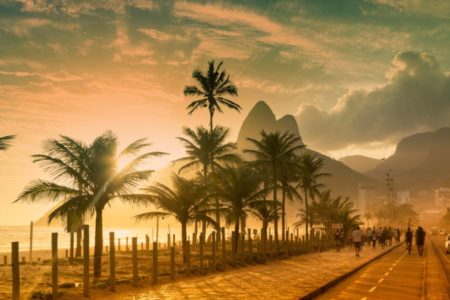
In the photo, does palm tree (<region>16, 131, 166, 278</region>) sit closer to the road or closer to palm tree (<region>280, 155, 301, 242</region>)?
the road

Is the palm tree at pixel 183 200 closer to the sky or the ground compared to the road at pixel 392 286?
closer to the sky

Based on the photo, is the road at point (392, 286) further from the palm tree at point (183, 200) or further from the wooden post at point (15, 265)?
the palm tree at point (183, 200)

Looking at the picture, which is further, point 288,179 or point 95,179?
point 288,179

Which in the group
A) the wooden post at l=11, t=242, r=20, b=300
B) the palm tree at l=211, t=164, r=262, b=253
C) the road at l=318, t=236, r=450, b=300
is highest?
the palm tree at l=211, t=164, r=262, b=253

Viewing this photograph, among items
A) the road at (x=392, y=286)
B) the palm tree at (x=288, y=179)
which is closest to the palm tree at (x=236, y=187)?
the palm tree at (x=288, y=179)

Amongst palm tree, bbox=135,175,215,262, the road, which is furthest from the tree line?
the road

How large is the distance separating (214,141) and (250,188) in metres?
11.4

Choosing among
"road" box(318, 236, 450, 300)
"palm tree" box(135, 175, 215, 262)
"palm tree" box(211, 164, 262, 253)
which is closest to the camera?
"road" box(318, 236, 450, 300)

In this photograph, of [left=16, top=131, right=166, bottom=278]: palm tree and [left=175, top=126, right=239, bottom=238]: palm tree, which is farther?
[left=175, top=126, right=239, bottom=238]: palm tree

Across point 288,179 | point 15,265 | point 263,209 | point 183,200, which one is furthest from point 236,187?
point 15,265

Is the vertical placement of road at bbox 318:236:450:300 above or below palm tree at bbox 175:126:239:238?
below

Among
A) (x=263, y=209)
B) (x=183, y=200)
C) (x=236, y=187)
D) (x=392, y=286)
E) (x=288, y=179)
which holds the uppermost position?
(x=288, y=179)

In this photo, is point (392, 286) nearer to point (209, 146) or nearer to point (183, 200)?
point (183, 200)

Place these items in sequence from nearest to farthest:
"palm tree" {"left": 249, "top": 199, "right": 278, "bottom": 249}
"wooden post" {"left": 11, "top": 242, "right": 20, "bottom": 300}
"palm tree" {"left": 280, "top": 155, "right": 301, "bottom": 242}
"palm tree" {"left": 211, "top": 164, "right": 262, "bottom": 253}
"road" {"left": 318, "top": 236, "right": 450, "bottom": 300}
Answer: "wooden post" {"left": 11, "top": 242, "right": 20, "bottom": 300}
"road" {"left": 318, "top": 236, "right": 450, "bottom": 300}
"palm tree" {"left": 249, "top": 199, "right": 278, "bottom": 249}
"palm tree" {"left": 211, "top": 164, "right": 262, "bottom": 253}
"palm tree" {"left": 280, "top": 155, "right": 301, "bottom": 242}
